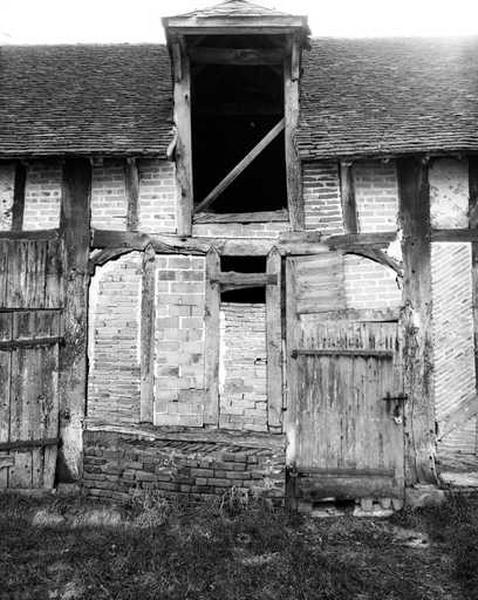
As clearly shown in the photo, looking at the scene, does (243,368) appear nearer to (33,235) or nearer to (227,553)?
(227,553)

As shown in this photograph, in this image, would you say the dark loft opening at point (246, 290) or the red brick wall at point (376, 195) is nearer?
the red brick wall at point (376, 195)

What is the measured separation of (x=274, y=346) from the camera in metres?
7.27

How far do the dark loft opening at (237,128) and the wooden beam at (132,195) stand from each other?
1789 mm

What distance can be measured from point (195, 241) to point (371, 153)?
2.63m

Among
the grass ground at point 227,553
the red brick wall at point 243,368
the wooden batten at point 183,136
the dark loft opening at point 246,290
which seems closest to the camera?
the grass ground at point 227,553

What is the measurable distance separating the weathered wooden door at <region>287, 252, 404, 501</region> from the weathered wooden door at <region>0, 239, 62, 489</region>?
3242 millimetres

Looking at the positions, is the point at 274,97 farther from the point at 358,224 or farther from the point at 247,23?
the point at 358,224

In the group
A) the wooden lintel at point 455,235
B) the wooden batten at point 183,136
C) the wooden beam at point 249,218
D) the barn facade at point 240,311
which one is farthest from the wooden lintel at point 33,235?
the wooden lintel at point 455,235

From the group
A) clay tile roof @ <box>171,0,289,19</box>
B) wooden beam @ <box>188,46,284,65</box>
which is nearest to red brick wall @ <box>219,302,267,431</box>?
wooden beam @ <box>188,46,284,65</box>

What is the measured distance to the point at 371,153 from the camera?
7098 millimetres

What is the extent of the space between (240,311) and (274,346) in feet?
2.18

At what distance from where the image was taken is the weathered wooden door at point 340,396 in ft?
23.5

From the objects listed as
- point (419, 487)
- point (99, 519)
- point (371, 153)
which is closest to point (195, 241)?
point (371, 153)

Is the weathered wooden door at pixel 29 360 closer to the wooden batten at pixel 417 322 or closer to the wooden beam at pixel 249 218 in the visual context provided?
the wooden beam at pixel 249 218
